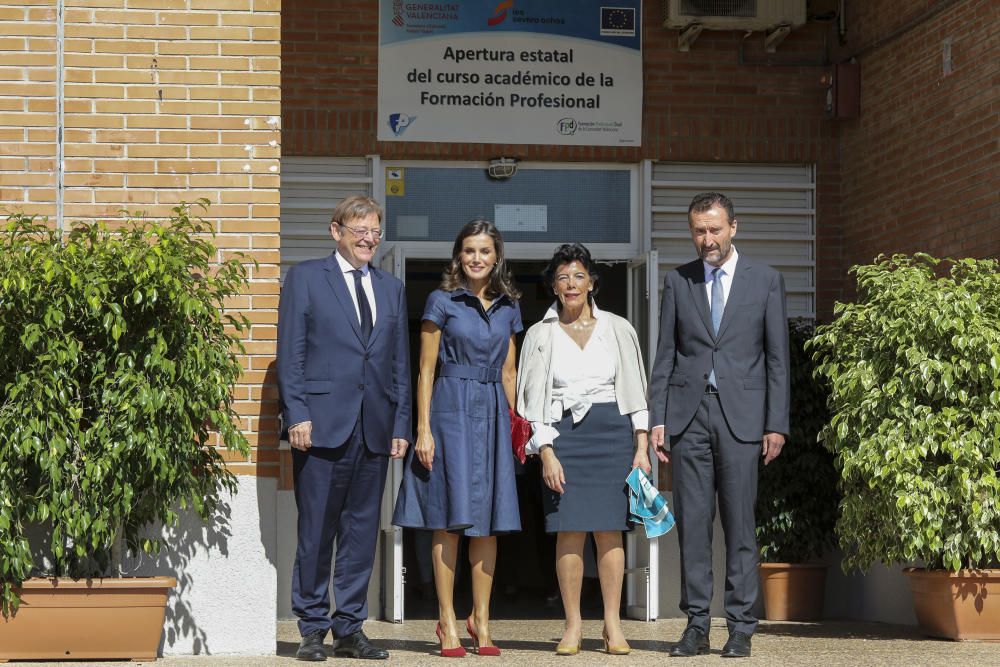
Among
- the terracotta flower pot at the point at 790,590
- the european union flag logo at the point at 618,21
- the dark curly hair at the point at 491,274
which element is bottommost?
the terracotta flower pot at the point at 790,590

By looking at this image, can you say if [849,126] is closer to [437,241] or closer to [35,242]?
[437,241]

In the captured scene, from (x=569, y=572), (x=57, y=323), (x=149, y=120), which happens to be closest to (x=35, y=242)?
(x=57, y=323)

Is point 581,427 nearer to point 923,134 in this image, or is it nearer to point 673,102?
point 923,134

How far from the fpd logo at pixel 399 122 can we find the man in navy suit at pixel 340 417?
2.77 m

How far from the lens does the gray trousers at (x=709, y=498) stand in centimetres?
631

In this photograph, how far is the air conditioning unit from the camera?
9.00 m

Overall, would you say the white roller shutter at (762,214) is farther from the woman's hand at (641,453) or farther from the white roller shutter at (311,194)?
Answer: the woman's hand at (641,453)

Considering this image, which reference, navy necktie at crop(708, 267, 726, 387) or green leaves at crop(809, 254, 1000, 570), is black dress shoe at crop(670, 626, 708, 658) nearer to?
green leaves at crop(809, 254, 1000, 570)

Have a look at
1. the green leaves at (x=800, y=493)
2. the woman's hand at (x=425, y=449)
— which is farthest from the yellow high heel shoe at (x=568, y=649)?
the green leaves at (x=800, y=493)

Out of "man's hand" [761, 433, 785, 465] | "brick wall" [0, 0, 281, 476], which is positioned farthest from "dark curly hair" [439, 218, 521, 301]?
"man's hand" [761, 433, 785, 465]

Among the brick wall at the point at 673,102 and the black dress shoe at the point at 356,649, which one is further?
the brick wall at the point at 673,102

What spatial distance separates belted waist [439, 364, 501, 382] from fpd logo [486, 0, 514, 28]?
3428 mm

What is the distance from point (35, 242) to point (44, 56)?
1.00m

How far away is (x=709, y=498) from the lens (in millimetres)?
6375
